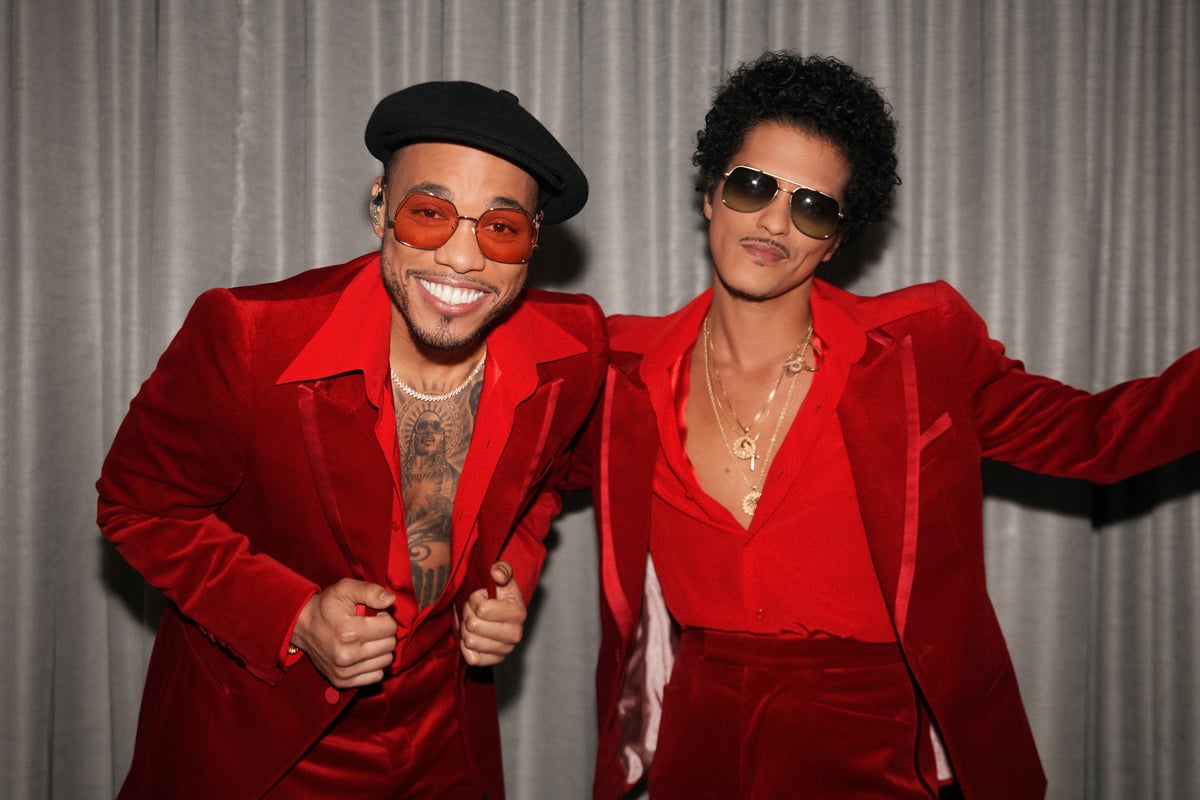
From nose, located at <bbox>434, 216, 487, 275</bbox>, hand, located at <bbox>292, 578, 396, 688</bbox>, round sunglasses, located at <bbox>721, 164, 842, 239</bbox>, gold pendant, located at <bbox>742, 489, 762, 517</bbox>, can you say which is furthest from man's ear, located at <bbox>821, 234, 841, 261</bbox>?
hand, located at <bbox>292, 578, 396, 688</bbox>

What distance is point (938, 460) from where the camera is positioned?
77.3 inches

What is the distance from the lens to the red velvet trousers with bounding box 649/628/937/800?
6.27 ft

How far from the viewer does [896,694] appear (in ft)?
6.46

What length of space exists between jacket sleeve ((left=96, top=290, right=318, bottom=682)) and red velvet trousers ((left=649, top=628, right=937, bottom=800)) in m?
0.91

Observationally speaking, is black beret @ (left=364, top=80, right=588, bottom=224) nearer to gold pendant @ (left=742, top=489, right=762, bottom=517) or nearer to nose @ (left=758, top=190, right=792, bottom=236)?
nose @ (left=758, top=190, right=792, bottom=236)

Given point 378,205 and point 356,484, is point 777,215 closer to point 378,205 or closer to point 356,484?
point 378,205

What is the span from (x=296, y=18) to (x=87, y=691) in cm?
219

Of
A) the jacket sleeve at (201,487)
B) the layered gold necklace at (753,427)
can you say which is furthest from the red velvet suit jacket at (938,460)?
the jacket sleeve at (201,487)

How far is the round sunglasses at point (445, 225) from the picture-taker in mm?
1740

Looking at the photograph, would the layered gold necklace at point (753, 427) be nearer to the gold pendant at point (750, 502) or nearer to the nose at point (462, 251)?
the gold pendant at point (750, 502)

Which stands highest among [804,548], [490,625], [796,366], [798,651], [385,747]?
[796,366]

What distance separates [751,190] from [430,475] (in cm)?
95

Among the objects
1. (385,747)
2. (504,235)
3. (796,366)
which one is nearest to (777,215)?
(796,366)

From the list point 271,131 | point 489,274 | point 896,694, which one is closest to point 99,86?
point 271,131
